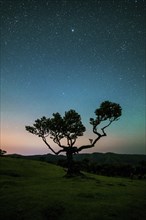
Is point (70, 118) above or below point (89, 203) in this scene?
above

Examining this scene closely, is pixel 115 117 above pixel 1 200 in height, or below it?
above

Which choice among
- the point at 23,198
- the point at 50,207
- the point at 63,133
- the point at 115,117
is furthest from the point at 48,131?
the point at 50,207

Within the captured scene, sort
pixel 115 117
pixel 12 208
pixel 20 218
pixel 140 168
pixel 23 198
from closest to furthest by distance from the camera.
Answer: pixel 20 218 → pixel 12 208 → pixel 23 198 → pixel 115 117 → pixel 140 168

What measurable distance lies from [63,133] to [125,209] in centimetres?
3768

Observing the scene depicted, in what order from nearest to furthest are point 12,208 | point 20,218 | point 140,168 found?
point 20,218
point 12,208
point 140,168

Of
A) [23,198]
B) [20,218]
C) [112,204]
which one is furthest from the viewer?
[23,198]

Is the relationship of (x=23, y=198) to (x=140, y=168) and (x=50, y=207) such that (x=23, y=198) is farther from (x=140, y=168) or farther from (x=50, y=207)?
(x=140, y=168)

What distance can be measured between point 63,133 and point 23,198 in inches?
1353

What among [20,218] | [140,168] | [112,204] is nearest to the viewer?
[20,218]

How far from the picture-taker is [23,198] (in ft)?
79.1

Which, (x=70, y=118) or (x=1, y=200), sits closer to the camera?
(x=1, y=200)

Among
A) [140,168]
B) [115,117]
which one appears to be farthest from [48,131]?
[140,168]

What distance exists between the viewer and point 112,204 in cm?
2266

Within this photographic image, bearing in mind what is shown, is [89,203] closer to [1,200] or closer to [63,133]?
[1,200]
